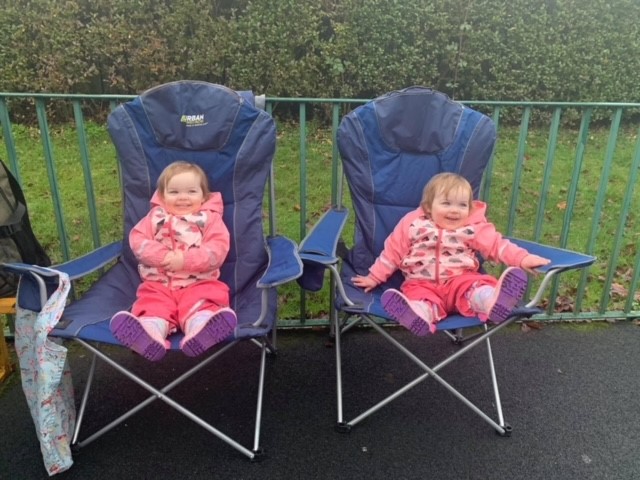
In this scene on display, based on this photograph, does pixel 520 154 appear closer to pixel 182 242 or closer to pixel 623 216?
pixel 623 216

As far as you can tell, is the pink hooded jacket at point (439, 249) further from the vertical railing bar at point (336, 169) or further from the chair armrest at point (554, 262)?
the vertical railing bar at point (336, 169)

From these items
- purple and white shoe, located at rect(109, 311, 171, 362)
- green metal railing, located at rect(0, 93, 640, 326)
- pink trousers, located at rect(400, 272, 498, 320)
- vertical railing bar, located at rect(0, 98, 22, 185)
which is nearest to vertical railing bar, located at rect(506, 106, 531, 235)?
green metal railing, located at rect(0, 93, 640, 326)

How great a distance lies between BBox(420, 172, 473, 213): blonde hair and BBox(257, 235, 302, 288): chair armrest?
63 centimetres

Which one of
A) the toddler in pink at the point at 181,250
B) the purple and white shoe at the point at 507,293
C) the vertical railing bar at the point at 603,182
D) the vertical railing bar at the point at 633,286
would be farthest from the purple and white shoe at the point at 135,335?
the vertical railing bar at the point at 633,286

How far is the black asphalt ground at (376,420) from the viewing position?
80.8 inches

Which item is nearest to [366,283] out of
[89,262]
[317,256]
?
[317,256]

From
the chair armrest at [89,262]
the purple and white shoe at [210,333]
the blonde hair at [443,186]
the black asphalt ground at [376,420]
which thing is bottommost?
the black asphalt ground at [376,420]

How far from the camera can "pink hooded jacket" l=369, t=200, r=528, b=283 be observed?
91.4 inches

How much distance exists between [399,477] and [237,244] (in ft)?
3.81

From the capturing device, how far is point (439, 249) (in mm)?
2336

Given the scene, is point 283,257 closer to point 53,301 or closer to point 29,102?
point 53,301

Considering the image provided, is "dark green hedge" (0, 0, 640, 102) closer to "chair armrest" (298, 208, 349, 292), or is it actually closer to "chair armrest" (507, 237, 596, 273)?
"chair armrest" (298, 208, 349, 292)

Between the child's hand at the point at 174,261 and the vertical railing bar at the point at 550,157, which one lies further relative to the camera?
the vertical railing bar at the point at 550,157

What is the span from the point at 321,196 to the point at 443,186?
80.9 inches
